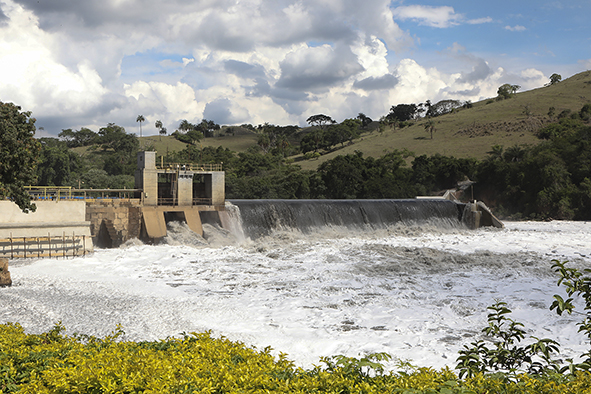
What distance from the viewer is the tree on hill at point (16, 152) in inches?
588

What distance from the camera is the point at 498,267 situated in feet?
61.8

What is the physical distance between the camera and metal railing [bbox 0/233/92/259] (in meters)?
19.4

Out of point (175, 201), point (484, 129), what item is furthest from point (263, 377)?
point (484, 129)

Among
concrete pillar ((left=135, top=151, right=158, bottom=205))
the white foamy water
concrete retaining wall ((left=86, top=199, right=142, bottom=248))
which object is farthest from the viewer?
concrete pillar ((left=135, top=151, right=158, bottom=205))

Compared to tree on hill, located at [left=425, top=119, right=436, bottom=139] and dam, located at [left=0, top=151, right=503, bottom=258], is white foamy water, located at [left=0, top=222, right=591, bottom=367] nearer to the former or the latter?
dam, located at [left=0, top=151, right=503, bottom=258]

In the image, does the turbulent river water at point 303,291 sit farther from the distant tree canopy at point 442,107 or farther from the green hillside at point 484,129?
the distant tree canopy at point 442,107

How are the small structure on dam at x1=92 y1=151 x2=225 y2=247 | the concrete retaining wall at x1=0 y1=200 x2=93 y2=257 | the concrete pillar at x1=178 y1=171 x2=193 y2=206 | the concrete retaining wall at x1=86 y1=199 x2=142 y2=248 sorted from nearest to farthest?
the concrete retaining wall at x1=0 y1=200 x2=93 y2=257, the concrete retaining wall at x1=86 y1=199 x2=142 y2=248, the small structure on dam at x1=92 y1=151 x2=225 y2=247, the concrete pillar at x1=178 y1=171 x2=193 y2=206

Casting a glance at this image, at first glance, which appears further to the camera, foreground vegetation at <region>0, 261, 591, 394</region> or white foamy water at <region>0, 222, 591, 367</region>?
white foamy water at <region>0, 222, 591, 367</region>

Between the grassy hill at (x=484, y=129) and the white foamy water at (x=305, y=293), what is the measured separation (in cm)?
4989

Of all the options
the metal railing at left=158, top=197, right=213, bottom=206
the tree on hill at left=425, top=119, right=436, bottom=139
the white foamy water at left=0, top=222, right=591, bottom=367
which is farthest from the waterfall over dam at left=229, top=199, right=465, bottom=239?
the tree on hill at left=425, top=119, right=436, bottom=139

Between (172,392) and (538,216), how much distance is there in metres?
44.8

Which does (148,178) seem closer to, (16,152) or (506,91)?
(16,152)

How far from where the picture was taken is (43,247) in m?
20.0

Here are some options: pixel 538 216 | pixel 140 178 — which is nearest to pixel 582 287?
pixel 140 178
